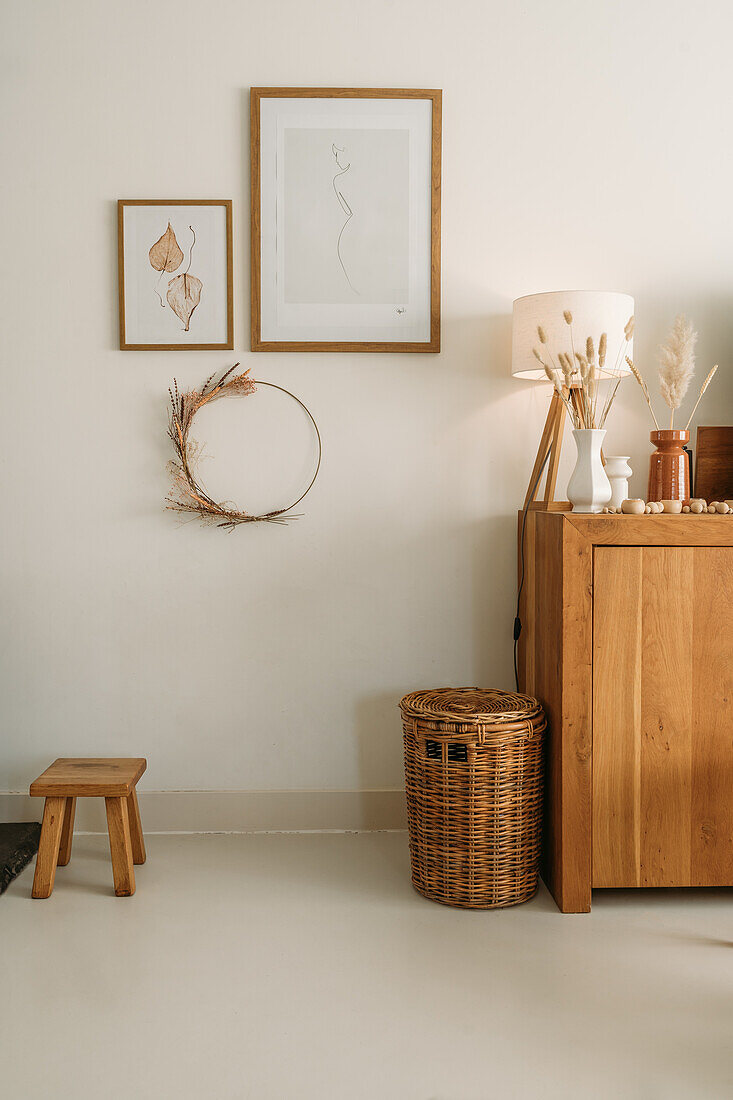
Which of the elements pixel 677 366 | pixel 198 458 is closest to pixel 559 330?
pixel 677 366

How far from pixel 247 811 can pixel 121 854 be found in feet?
1.68

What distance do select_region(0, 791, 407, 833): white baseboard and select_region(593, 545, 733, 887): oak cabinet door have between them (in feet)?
2.42

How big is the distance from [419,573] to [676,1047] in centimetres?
141

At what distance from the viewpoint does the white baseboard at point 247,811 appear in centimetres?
269

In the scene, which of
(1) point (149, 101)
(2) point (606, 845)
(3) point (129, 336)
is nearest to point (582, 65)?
(1) point (149, 101)

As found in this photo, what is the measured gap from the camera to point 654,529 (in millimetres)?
2174

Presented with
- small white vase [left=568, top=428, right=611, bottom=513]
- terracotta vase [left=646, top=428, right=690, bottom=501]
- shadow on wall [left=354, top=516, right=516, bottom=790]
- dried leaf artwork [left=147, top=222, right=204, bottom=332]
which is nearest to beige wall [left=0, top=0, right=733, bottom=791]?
shadow on wall [left=354, top=516, right=516, bottom=790]

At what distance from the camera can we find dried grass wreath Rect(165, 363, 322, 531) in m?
2.62

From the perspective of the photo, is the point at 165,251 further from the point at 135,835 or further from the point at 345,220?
the point at 135,835

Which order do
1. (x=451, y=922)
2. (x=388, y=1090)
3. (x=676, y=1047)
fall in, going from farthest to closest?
(x=451, y=922)
(x=676, y=1047)
(x=388, y=1090)

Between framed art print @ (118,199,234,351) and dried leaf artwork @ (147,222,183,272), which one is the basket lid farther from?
dried leaf artwork @ (147,222,183,272)

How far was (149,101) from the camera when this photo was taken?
2590 mm

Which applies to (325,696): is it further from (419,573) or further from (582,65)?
(582,65)

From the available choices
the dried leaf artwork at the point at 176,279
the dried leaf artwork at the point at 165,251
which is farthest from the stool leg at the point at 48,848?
the dried leaf artwork at the point at 165,251
